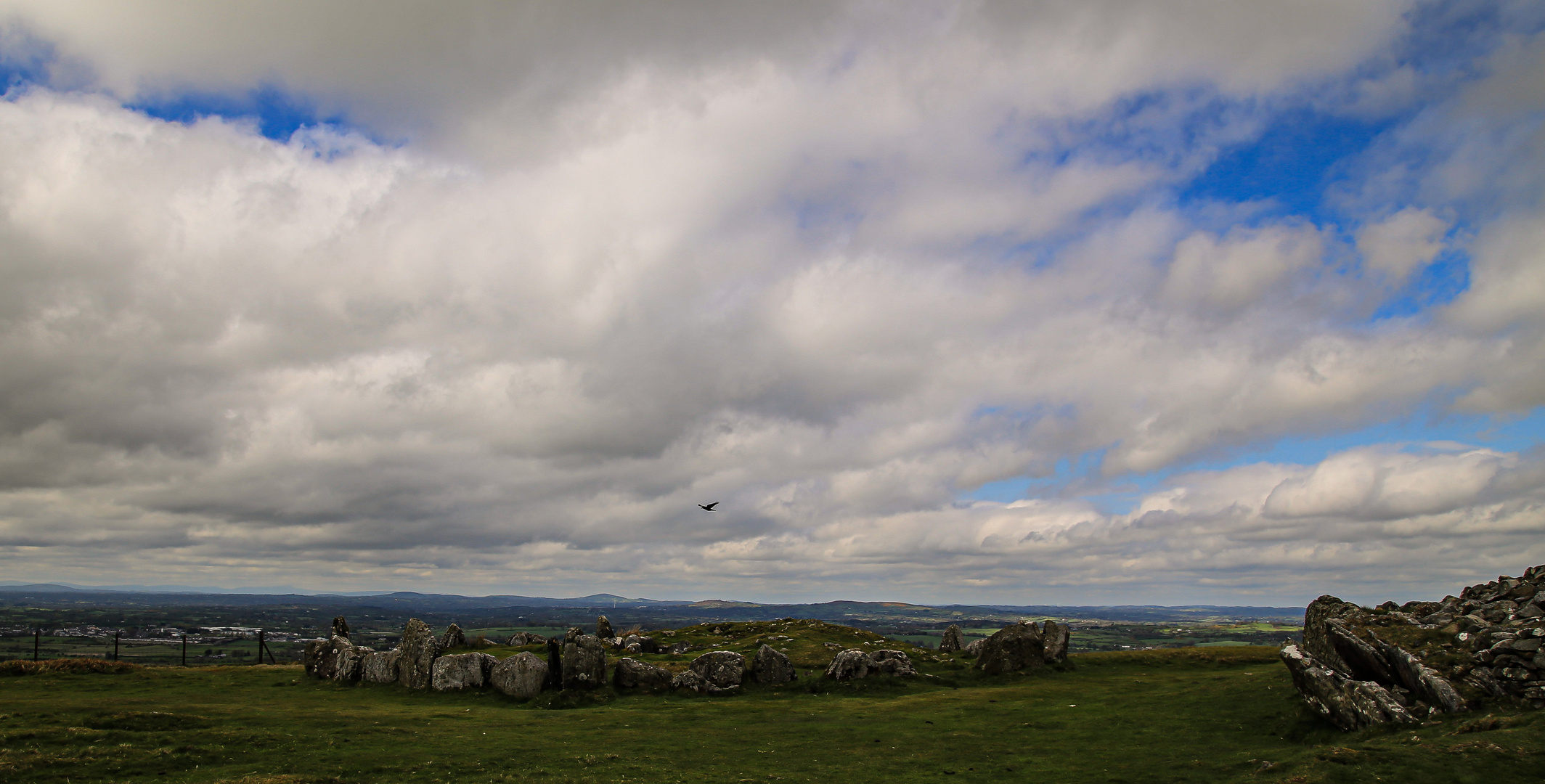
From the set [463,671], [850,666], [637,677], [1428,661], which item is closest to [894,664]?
[850,666]

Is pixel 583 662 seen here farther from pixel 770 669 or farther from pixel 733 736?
pixel 733 736

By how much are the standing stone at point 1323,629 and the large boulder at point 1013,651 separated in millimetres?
20195

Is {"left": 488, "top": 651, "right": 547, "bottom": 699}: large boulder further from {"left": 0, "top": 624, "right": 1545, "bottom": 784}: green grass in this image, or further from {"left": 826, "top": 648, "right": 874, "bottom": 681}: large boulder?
{"left": 826, "top": 648, "right": 874, "bottom": 681}: large boulder

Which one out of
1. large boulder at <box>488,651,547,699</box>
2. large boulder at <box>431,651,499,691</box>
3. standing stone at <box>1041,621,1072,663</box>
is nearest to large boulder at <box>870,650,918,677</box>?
standing stone at <box>1041,621,1072,663</box>

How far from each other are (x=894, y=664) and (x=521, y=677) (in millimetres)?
26627

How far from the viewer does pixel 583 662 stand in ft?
167

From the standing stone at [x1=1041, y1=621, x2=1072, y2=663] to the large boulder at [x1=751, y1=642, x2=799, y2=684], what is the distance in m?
21.0

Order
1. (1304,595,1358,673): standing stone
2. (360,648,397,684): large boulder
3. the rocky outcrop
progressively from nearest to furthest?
(1304,595,1358,673): standing stone
(360,648,397,684): large boulder
the rocky outcrop

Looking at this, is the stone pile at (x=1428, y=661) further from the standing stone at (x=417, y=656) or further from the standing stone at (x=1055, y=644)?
the standing stone at (x=417, y=656)

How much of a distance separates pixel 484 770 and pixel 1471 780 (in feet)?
104

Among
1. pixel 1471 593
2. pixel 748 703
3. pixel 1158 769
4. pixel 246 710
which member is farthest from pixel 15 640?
pixel 1471 593

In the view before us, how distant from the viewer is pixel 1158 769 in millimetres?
28484

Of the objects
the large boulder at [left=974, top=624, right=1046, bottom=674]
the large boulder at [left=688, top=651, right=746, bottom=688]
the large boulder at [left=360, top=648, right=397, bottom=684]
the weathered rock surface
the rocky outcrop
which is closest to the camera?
the weathered rock surface

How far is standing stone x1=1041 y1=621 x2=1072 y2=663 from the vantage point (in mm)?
60844
